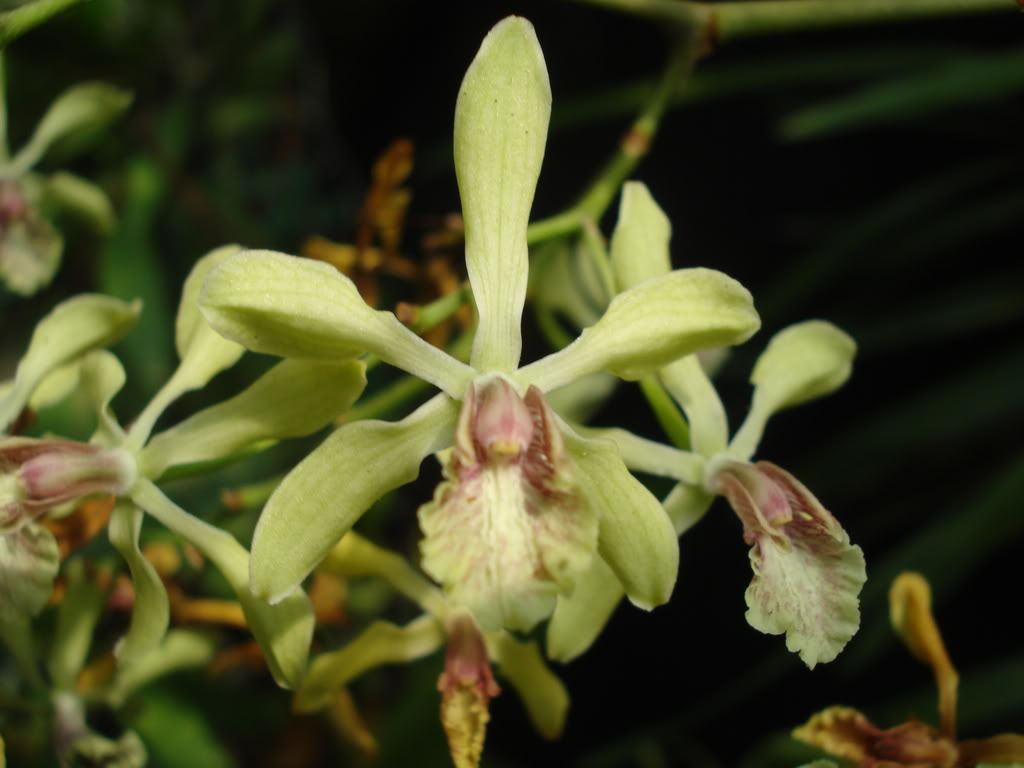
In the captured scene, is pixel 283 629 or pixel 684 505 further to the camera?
pixel 684 505

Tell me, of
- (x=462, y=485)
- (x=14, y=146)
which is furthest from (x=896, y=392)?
(x=14, y=146)

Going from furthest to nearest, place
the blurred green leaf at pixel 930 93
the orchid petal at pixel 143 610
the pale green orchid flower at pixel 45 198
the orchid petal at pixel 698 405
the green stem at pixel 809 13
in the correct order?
the blurred green leaf at pixel 930 93
the pale green orchid flower at pixel 45 198
the green stem at pixel 809 13
the orchid petal at pixel 698 405
the orchid petal at pixel 143 610

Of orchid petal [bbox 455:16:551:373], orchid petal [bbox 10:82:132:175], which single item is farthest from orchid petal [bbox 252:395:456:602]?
orchid petal [bbox 10:82:132:175]

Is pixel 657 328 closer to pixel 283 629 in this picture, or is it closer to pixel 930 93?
pixel 283 629

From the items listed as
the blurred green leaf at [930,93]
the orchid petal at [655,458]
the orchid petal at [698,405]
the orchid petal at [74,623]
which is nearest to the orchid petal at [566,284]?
the orchid petal at [698,405]

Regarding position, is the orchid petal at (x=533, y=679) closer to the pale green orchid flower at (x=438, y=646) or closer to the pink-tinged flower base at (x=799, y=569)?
the pale green orchid flower at (x=438, y=646)

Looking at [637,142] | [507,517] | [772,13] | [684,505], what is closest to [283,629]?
[507,517]
